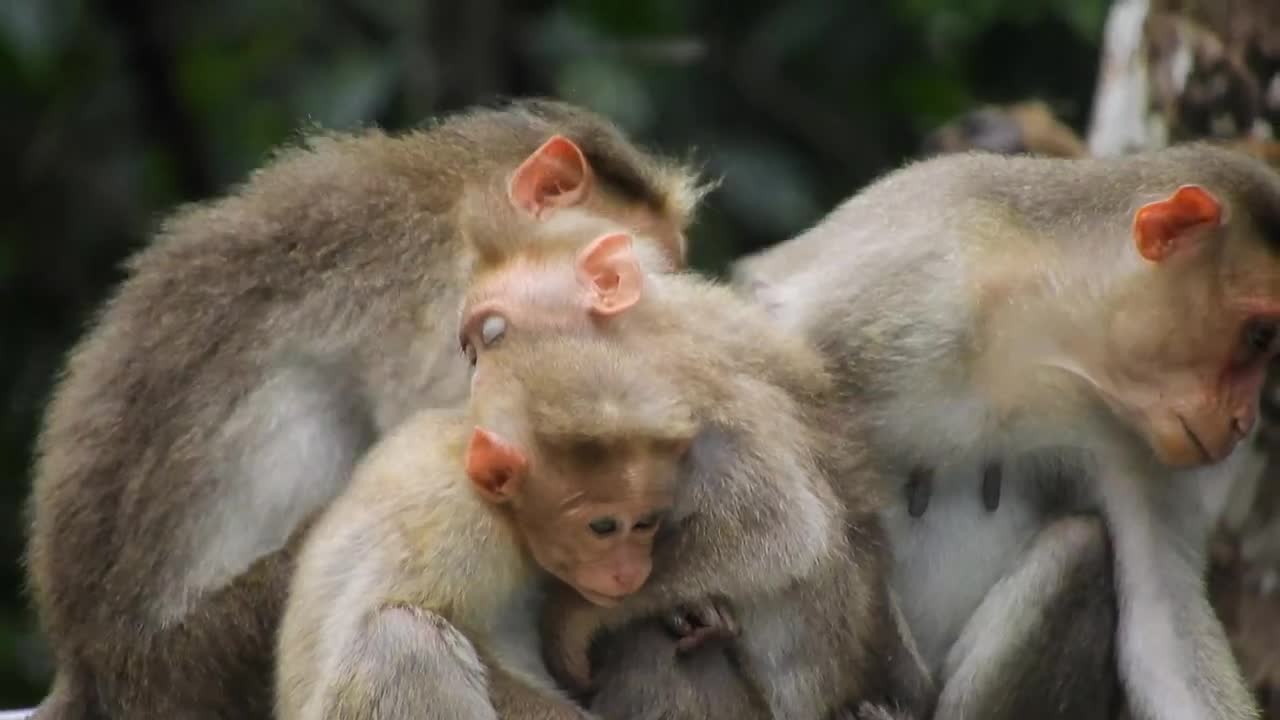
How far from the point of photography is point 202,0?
28.1 ft

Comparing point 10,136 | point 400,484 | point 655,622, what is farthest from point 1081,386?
point 10,136

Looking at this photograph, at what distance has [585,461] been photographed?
3299mm

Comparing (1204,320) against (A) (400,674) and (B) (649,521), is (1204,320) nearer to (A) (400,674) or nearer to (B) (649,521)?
(B) (649,521)

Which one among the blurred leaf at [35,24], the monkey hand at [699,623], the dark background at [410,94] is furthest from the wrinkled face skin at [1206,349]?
the blurred leaf at [35,24]

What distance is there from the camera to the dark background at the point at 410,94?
8094 millimetres

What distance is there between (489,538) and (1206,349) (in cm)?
139

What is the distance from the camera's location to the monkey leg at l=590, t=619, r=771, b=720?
137 inches

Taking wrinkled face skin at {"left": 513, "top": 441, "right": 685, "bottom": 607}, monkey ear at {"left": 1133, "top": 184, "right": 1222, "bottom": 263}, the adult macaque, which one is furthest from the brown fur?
monkey ear at {"left": 1133, "top": 184, "right": 1222, "bottom": 263}

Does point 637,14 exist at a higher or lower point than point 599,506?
lower

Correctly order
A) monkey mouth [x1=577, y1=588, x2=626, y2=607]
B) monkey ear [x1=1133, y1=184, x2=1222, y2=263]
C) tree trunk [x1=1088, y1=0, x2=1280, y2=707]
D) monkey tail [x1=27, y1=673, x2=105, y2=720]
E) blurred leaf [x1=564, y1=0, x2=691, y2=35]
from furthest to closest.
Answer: blurred leaf [x1=564, y1=0, x2=691, y2=35] < tree trunk [x1=1088, y1=0, x2=1280, y2=707] < monkey tail [x1=27, y1=673, x2=105, y2=720] < monkey ear [x1=1133, y1=184, x2=1222, y2=263] < monkey mouth [x1=577, y1=588, x2=626, y2=607]

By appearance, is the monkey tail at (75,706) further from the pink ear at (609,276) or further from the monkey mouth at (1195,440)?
the monkey mouth at (1195,440)

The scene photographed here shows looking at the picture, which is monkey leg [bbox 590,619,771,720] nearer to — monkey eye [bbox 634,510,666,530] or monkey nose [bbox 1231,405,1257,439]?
monkey eye [bbox 634,510,666,530]

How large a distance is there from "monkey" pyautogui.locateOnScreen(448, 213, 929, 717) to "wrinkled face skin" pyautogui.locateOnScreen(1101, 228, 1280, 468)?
0.57 meters

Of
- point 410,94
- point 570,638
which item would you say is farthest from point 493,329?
point 410,94
